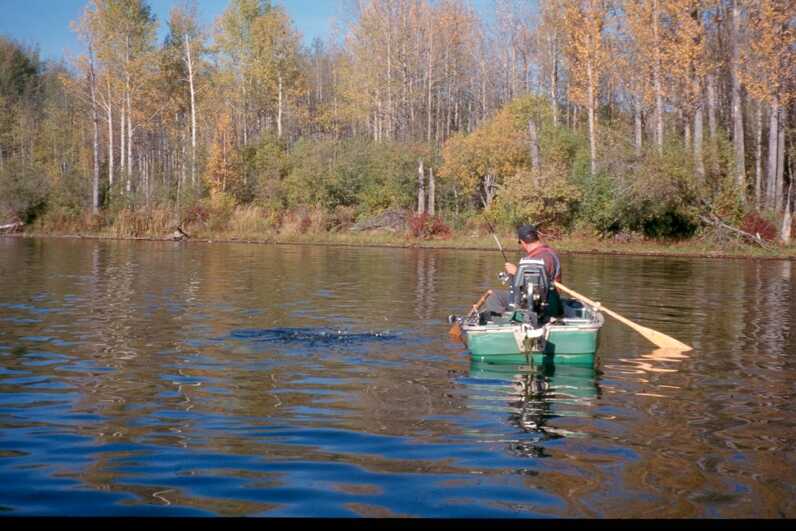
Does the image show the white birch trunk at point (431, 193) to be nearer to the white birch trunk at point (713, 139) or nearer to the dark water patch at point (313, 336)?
the white birch trunk at point (713, 139)

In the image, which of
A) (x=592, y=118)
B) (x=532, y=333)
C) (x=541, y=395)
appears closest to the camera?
(x=541, y=395)

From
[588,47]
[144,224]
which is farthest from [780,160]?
[144,224]

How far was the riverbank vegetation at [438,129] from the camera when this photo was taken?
3991 cm

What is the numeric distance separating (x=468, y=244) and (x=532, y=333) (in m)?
31.6

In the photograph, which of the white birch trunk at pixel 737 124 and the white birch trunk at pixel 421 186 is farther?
the white birch trunk at pixel 421 186

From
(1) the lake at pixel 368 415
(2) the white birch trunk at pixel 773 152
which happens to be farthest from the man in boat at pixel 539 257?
(2) the white birch trunk at pixel 773 152

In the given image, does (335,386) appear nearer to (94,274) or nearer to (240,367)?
(240,367)

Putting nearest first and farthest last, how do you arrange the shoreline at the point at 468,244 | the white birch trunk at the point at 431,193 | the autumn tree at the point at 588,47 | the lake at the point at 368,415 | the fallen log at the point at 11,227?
the lake at the point at 368,415 < the shoreline at the point at 468,244 < the autumn tree at the point at 588,47 < the fallen log at the point at 11,227 < the white birch trunk at the point at 431,193

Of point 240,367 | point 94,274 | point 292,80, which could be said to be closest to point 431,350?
point 240,367

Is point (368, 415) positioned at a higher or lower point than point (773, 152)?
lower

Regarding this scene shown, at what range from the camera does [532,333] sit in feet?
36.0

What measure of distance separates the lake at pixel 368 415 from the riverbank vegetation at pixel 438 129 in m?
23.0

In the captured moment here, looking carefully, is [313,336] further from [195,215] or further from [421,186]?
[195,215]

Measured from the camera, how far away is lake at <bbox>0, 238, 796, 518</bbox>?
250 inches
